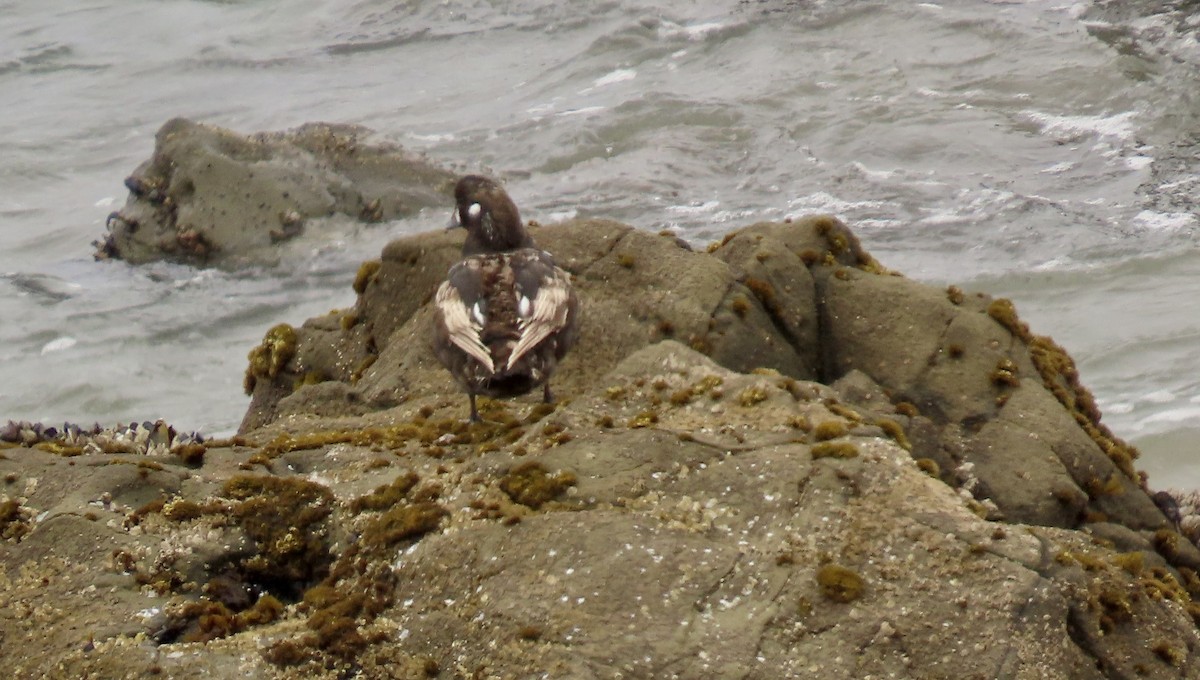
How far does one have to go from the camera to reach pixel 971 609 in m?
4.87

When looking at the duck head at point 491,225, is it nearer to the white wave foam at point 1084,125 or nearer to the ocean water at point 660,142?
the ocean water at point 660,142

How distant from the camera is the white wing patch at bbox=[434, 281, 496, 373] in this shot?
6.99 m

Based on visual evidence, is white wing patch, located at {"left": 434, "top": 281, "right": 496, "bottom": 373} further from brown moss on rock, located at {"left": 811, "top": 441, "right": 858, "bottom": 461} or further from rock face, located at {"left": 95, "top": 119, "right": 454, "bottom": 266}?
rock face, located at {"left": 95, "top": 119, "right": 454, "bottom": 266}

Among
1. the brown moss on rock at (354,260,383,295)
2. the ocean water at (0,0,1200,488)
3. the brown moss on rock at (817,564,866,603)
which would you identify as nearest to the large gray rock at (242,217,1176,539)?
the brown moss on rock at (354,260,383,295)

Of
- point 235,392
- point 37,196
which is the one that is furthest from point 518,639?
point 37,196

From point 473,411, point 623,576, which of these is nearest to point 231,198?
point 473,411

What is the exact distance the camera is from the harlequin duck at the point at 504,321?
7.02m

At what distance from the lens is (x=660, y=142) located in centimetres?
1816

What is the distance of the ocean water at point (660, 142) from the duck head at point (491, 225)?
192 inches

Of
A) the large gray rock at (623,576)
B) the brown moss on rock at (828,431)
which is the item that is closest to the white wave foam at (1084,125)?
the large gray rock at (623,576)

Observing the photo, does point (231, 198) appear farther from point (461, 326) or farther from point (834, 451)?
point (834, 451)

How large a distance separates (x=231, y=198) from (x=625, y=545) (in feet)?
38.3

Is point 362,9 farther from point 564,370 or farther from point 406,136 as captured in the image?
point 564,370

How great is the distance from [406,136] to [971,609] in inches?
606
